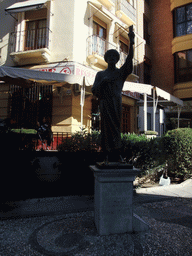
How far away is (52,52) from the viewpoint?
34.1 feet

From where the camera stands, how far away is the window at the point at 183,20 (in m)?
15.6

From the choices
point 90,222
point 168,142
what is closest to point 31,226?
point 90,222

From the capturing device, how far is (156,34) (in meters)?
18.4

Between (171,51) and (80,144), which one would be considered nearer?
(80,144)

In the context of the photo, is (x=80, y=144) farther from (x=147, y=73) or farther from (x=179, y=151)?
(x=147, y=73)

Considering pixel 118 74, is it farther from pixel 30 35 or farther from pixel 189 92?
pixel 189 92

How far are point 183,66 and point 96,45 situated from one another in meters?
8.51

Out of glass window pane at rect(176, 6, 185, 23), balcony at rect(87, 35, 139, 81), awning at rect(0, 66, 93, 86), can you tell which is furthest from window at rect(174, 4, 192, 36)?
awning at rect(0, 66, 93, 86)

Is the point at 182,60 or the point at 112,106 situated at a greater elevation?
the point at 182,60

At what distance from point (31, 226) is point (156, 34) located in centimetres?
1970

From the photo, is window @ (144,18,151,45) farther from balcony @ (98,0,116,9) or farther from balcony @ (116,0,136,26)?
balcony @ (98,0,116,9)

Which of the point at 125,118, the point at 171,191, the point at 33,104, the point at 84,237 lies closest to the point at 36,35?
→ the point at 33,104

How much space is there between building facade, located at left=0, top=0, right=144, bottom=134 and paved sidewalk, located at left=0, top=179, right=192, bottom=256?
5609mm

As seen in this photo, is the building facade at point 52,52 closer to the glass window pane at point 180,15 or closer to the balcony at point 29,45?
the balcony at point 29,45
